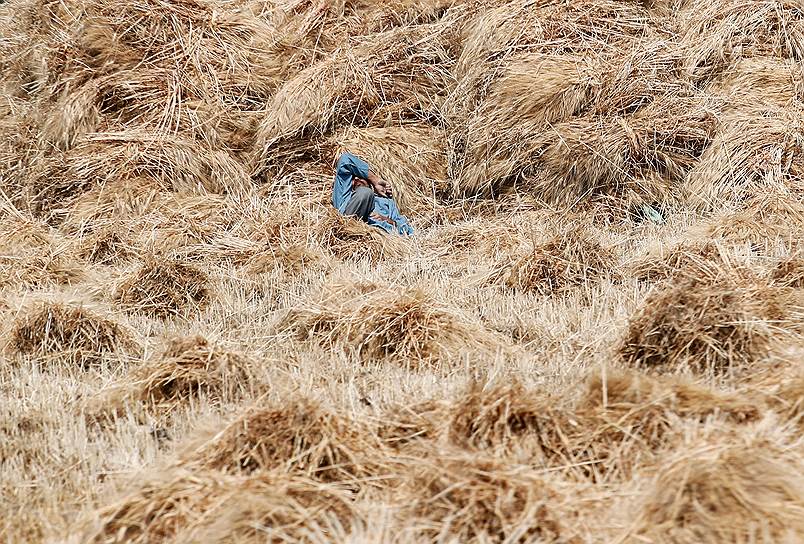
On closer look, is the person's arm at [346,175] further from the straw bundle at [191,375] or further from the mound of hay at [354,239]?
the straw bundle at [191,375]

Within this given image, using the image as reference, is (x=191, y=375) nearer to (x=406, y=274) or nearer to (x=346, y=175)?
(x=406, y=274)

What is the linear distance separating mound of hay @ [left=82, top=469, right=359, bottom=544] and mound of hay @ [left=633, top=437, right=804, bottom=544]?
655 mm

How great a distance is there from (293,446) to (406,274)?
7.53ft

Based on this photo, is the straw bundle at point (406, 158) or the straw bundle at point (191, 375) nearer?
the straw bundle at point (191, 375)

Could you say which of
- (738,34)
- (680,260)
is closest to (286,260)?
(680,260)

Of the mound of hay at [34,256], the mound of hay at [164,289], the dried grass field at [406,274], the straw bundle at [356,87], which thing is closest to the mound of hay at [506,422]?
the dried grass field at [406,274]

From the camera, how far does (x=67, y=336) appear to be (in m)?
3.70

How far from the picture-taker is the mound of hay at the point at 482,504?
197 centimetres

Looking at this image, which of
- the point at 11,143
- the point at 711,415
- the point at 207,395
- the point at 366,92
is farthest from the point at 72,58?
the point at 711,415

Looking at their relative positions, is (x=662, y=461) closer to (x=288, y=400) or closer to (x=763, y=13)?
(x=288, y=400)

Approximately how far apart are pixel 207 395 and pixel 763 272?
226 cm

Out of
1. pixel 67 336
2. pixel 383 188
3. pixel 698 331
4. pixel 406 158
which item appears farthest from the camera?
pixel 406 158

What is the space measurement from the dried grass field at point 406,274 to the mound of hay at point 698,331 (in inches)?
0.4

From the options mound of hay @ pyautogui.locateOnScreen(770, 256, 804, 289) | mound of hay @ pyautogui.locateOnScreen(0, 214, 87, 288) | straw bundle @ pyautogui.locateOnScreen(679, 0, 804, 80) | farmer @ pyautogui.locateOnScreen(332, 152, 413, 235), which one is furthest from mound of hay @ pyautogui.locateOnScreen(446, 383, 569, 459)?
straw bundle @ pyautogui.locateOnScreen(679, 0, 804, 80)
